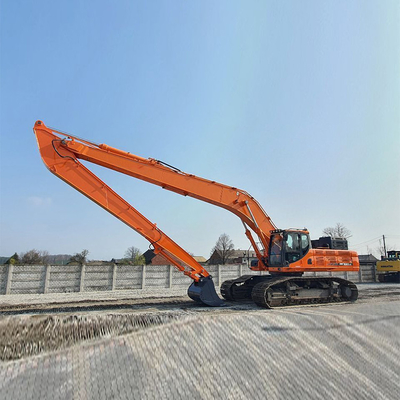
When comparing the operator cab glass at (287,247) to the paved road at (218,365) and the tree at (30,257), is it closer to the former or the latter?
the paved road at (218,365)

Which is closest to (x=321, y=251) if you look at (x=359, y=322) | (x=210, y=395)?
(x=359, y=322)

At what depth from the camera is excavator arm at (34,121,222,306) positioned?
7.87m

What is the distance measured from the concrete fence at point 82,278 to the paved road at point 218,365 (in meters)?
→ 13.7

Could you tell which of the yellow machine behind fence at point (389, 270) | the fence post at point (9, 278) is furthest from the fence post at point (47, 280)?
the yellow machine behind fence at point (389, 270)

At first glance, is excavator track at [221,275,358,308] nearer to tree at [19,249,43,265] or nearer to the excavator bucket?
the excavator bucket

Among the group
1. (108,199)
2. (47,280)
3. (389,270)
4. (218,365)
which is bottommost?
(218,365)

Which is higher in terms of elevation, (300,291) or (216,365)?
(300,291)

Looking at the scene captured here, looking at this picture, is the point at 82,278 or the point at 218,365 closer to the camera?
the point at 218,365

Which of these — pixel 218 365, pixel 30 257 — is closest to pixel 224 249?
pixel 30 257

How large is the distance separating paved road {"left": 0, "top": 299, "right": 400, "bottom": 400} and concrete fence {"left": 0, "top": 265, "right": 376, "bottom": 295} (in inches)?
539

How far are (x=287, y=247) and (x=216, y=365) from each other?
7.26 meters

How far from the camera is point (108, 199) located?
8320 millimetres

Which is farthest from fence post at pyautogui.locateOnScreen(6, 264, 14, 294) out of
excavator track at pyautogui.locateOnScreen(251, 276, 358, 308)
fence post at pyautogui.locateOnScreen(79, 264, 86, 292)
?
excavator track at pyautogui.locateOnScreen(251, 276, 358, 308)

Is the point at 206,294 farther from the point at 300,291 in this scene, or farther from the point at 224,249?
the point at 224,249
